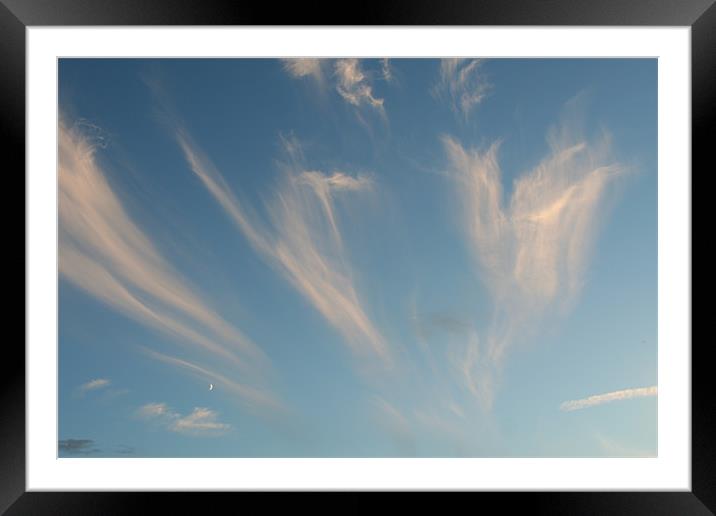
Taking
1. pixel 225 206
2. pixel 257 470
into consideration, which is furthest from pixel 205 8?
pixel 225 206

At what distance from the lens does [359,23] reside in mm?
1455

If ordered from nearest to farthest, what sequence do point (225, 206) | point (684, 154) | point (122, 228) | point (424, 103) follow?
point (684, 154)
point (122, 228)
point (424, 103)
point (225, 206)

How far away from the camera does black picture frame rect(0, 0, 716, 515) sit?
1.44 m

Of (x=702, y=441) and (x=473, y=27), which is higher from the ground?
(x=473, y=27)

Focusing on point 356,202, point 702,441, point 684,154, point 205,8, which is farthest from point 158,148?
point 702,441

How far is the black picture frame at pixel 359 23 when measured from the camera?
1.44m

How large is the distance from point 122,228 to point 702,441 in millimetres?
3043

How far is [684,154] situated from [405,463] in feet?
3.79

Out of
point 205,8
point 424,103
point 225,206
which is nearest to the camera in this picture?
point 205,8

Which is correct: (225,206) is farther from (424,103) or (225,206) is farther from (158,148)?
(424,103)

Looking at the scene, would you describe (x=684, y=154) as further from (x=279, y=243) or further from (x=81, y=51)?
(x=279, y=243)

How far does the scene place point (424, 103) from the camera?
3570mm

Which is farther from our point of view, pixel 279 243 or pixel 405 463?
pixel 279 243

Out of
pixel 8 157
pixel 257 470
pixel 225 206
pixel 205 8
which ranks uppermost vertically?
pixel 225 206
